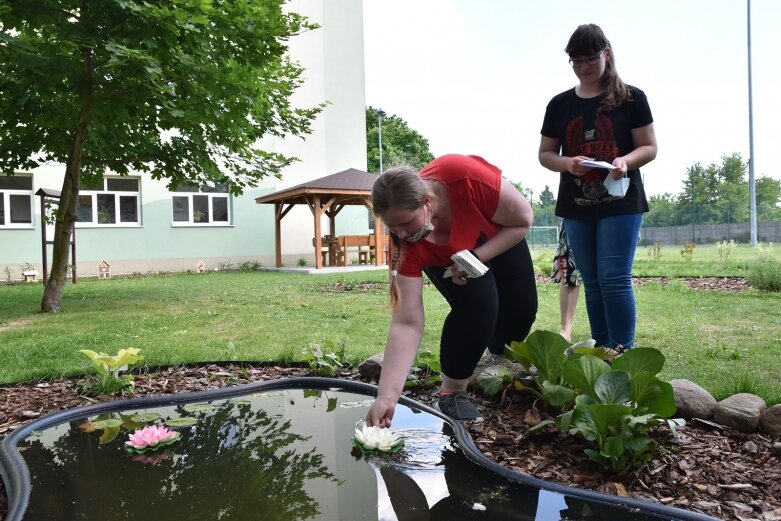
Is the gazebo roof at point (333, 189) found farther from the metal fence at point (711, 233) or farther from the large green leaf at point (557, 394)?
the metal fence at point (711, 233)

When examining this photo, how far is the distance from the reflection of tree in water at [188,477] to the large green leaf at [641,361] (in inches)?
37.8

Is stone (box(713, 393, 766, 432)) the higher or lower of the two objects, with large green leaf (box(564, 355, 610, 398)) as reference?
lower

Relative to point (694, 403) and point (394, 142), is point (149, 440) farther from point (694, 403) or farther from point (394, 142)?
point (394, 142)

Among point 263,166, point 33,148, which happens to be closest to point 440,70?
point 263,166

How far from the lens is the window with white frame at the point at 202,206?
15422 mm

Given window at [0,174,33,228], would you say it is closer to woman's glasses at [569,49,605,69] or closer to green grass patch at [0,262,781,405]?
green grass patch at [0,262,781,405]

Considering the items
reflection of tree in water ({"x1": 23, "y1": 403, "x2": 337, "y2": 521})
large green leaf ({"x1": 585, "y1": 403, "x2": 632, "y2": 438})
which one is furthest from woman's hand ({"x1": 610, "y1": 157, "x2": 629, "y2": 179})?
reflection of tree in water ({"x1": 23, "y1": 403, "x2": 337, "y2": 521})

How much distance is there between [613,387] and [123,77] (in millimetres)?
4916

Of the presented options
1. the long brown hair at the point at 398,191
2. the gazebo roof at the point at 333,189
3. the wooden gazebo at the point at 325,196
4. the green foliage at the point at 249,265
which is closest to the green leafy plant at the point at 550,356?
the long brown hair at the point at 398,191

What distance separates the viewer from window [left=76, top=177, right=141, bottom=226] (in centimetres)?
1415

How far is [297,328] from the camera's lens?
4652 millimetres

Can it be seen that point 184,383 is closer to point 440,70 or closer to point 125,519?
point 125,519

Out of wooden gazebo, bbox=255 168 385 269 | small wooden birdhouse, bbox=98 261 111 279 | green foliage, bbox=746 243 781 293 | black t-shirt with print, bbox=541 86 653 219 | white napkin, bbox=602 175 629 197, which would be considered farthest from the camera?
small wooden birdhouse, bbox=98 261 111 279

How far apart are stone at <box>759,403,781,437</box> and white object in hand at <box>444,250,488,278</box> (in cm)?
101
